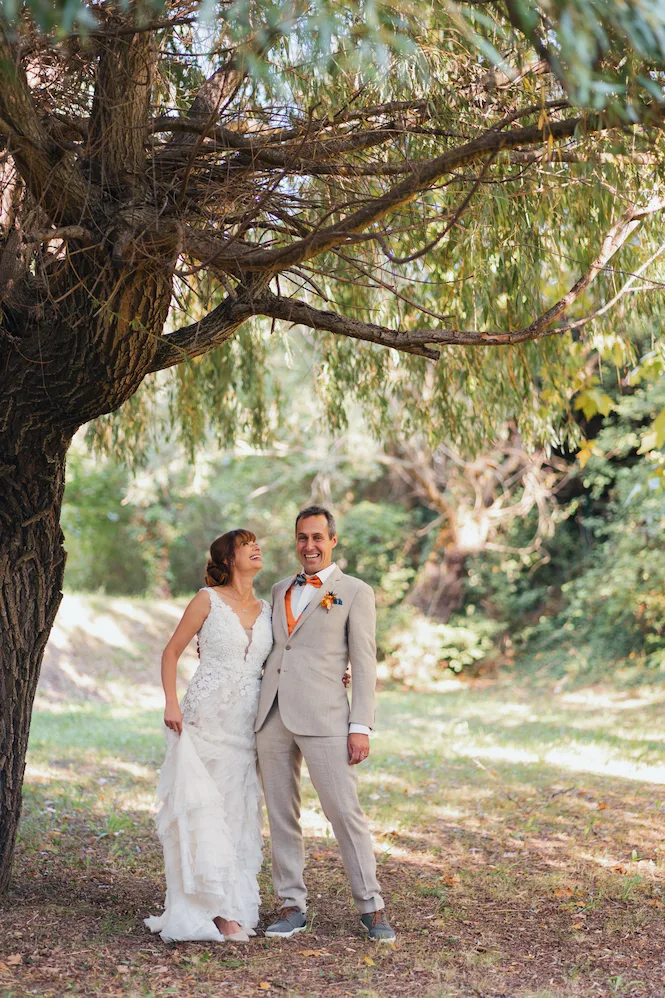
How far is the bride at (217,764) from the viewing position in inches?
151

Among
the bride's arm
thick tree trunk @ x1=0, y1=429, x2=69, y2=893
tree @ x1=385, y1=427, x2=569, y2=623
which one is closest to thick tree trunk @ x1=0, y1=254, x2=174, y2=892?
thick tree trunk @ x1=0, y1=429, x2=69, y2=893

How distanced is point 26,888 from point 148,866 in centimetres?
74

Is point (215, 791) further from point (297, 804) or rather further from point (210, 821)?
point (297, 804)

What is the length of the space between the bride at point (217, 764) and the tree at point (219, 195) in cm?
69

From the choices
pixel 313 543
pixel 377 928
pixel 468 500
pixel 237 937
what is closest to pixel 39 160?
pixel 313 543

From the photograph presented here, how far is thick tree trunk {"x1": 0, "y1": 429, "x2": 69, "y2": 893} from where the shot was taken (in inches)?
157

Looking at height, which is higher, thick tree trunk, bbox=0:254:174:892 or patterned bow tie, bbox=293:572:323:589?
thick tree trunk, bbox=0:254:174:892

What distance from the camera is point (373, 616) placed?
4.16 meters

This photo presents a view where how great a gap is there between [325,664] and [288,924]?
108 cm

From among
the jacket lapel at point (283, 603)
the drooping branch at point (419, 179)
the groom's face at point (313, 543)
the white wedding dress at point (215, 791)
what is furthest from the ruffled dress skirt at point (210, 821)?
the drooping branch at point (419, 179)

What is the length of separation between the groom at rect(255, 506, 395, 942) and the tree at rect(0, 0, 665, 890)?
101 centimetres

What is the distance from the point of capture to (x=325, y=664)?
4047mm

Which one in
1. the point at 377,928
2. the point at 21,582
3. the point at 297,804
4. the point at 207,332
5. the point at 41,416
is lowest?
the point at 377,928

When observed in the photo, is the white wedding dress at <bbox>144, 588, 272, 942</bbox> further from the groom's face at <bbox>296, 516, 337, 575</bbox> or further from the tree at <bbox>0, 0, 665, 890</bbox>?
the tree at <bbox>0, 0, 665, 890</bbox>
